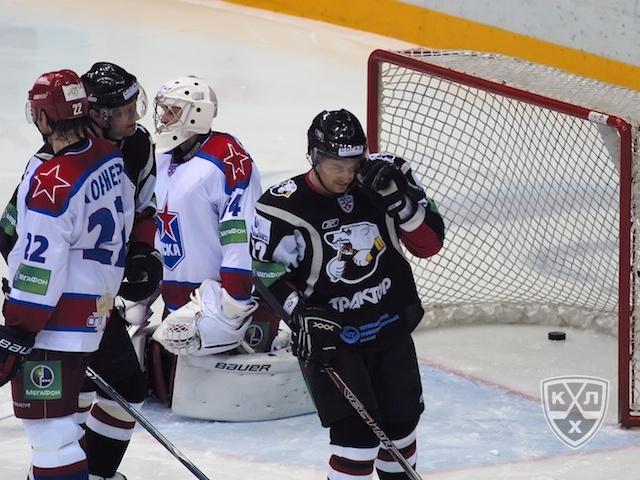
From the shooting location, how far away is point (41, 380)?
9.82 feet

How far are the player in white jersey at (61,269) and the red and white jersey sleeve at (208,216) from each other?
806 millimetres

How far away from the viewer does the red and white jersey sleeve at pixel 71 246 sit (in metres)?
2.87

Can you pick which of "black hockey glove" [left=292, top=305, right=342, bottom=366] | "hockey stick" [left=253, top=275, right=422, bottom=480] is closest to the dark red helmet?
"hockey stick" [left=253, top=275, right=422, bottom=480]

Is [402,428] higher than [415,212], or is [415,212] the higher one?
[415,212]

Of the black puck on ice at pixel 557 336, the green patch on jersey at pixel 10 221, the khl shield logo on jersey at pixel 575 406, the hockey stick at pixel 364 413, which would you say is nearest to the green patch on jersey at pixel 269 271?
the hockey stick at pixel 364 413

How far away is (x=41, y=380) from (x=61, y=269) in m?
0.27

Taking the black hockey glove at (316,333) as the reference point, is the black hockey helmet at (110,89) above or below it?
above

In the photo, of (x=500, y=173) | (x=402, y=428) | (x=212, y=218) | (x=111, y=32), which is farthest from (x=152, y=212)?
(x=111, y=32)

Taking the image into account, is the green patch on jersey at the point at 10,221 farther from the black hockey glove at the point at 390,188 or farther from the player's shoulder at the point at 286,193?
the black hockey glove at the point at 390,188

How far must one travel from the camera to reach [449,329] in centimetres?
506

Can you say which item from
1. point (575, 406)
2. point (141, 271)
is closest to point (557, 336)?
point (575, 406)

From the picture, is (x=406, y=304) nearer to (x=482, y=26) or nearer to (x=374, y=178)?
(x=374, y=178)

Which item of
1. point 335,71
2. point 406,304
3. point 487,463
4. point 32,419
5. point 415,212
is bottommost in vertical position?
point 487,463

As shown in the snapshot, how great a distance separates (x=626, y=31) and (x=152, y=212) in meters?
4.31
